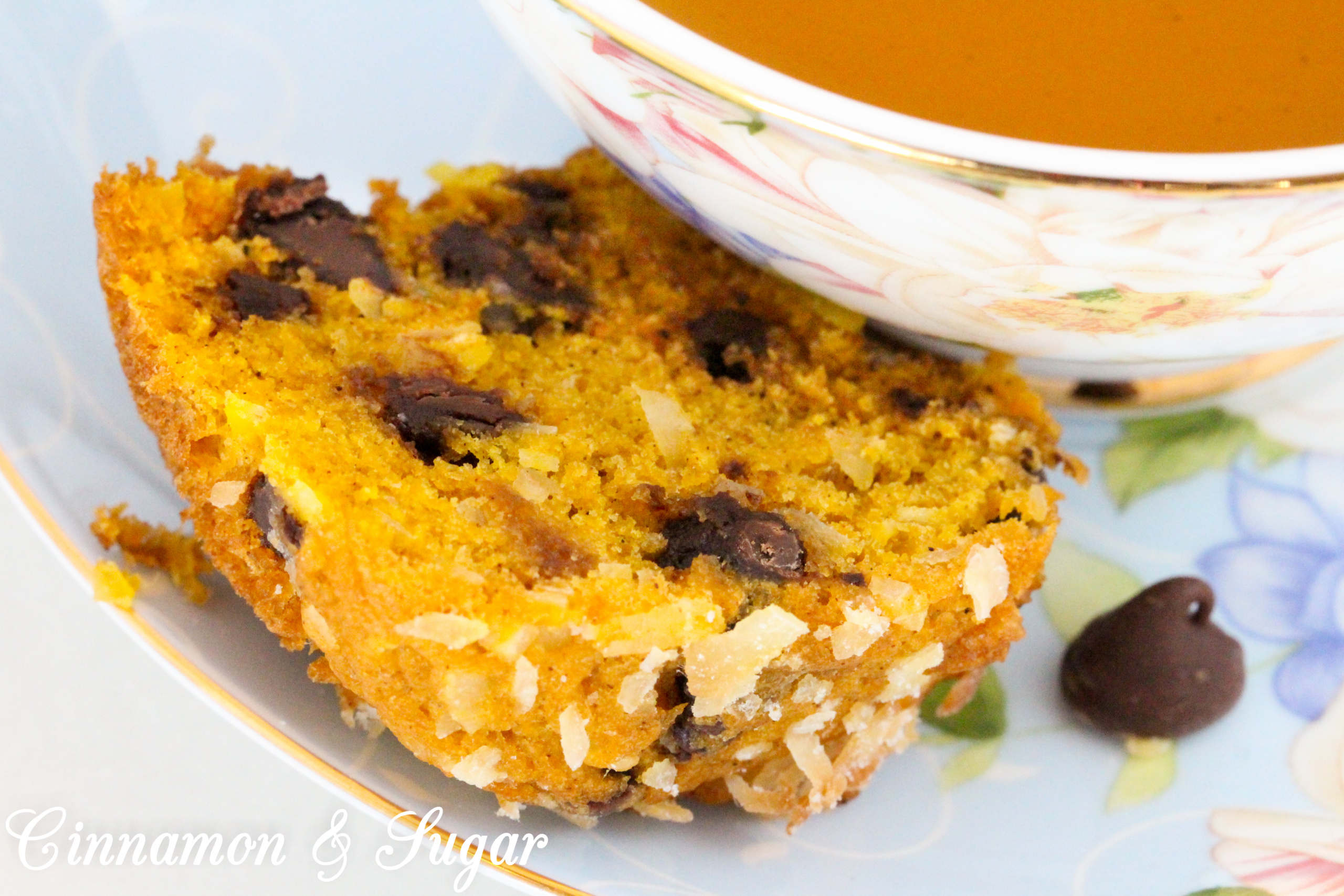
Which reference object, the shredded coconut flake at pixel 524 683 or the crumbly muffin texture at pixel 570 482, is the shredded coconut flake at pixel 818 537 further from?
the shredded coconut flake at pixel 524 683

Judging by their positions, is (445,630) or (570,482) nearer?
(445,630)

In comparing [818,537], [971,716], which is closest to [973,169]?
[818,537]

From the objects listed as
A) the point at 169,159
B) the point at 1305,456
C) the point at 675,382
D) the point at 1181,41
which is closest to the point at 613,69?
the point at 675,382

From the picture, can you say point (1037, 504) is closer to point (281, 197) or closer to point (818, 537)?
point (818, 537)

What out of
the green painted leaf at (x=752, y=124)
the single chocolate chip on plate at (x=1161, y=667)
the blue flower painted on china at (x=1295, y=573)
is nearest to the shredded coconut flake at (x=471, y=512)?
the green painted leaf at (x=752, y=124)

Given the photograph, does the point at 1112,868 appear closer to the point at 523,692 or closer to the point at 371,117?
the point at 523,692
